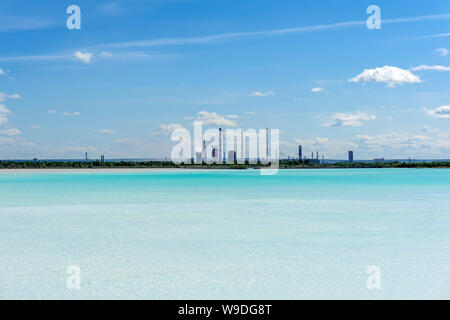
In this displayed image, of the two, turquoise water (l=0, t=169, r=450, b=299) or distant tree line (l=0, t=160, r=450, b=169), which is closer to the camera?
turquoise water (l=0, t=169, r=450, b=299)

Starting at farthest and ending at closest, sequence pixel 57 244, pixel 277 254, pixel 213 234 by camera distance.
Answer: pixel 213 234
pixel 57 244
pixel 277 254

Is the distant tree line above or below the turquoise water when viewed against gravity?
above

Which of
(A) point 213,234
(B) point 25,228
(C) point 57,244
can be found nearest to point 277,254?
(A) point 213,234

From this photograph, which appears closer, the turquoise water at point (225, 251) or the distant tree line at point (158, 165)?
the turquoise water at point (225, 251)

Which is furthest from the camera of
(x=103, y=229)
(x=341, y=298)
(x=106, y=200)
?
(x=106, y=200)

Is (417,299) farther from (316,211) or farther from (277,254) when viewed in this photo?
(316,211)

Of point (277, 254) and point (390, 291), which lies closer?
point (390, 291)

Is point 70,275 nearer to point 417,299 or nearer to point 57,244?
point 57,244

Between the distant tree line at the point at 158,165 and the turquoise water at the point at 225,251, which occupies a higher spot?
the distant tree line at the point at 158,165

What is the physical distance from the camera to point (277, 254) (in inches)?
349

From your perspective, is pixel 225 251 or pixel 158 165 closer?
pixel 225 251

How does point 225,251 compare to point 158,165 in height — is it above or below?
below
